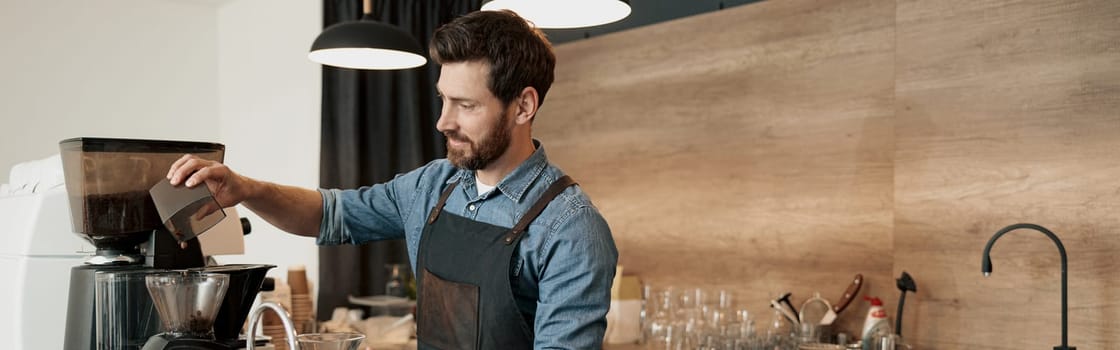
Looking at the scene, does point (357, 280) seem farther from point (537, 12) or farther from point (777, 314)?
point (537, 12)

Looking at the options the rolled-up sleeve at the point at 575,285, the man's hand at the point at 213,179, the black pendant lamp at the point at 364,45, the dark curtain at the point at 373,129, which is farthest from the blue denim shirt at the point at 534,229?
the dark curtain at the point at 373,129

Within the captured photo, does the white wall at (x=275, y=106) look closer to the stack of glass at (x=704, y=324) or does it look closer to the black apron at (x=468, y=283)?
the stack of glass at (x=704, y=324)

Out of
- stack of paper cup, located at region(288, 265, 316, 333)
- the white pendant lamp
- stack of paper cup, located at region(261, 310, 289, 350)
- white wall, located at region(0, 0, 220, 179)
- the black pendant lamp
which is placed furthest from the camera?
white wall, located at region(0, 0, 220, 179)

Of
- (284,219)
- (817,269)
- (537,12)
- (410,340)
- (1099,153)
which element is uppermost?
(537,12)

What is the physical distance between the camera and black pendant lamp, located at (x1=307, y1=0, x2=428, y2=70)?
2.99 metres

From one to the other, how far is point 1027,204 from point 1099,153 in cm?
25

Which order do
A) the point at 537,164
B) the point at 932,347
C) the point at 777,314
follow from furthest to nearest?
1. the point at 777,314
2. the point at 932,347
3. the point at 537,164

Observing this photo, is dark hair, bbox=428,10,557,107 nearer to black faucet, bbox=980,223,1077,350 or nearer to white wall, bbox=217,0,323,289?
black faucet, bbox=980,223,1077,350

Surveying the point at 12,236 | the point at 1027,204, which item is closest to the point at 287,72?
the point at 12,236

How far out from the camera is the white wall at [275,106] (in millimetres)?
4523

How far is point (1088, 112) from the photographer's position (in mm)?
2738

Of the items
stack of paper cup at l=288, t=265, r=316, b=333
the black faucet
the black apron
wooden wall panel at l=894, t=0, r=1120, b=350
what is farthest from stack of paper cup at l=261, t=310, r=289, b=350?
the black faucet

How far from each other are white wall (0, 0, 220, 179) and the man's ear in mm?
3893

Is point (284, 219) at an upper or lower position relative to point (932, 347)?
upper
